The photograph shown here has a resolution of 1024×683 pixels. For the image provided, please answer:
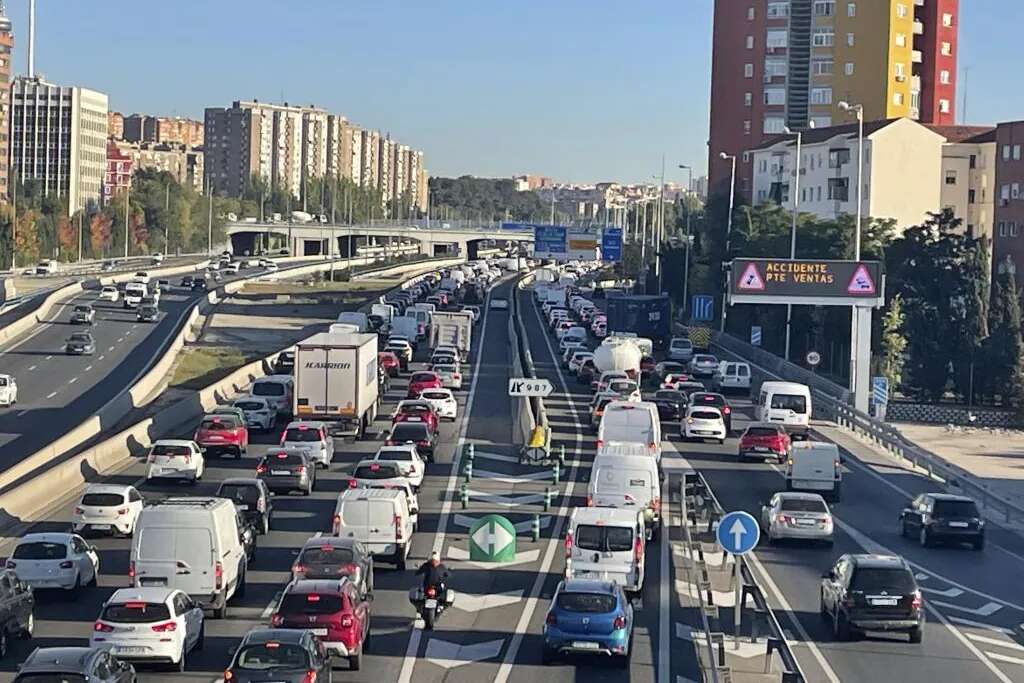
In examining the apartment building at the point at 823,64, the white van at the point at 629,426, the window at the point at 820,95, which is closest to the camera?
the white van at the point at 629,426

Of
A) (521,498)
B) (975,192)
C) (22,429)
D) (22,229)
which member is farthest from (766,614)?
(22,229)

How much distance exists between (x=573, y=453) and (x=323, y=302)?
9065 cm

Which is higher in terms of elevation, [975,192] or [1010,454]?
[975,192]

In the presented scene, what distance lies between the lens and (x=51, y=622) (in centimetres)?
2573

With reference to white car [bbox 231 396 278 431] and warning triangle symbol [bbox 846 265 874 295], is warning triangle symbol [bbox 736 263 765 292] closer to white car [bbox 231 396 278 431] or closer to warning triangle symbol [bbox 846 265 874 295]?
warning triangle symbol [bbox 846 265 874 295]

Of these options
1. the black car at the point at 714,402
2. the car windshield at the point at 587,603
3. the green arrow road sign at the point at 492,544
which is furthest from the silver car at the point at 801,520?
the black car at the point at 714,402

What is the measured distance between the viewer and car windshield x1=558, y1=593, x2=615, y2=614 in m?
23.1

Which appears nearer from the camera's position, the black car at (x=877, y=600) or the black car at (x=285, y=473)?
the black car at (x=877, y=600)

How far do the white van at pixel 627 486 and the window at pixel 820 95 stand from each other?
309ft

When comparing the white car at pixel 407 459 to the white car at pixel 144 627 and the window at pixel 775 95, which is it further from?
the window at pixel 775 95

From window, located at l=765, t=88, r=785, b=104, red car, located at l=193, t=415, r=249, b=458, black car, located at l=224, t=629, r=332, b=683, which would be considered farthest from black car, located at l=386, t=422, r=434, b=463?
window, located at l=765, t=88, r=785, b=104

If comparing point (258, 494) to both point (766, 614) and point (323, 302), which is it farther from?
point (323, 302)

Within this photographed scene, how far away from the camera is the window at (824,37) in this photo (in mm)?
123688

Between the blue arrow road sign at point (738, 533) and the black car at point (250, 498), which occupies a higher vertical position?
the blue arrow road sign at point (738, 533)
